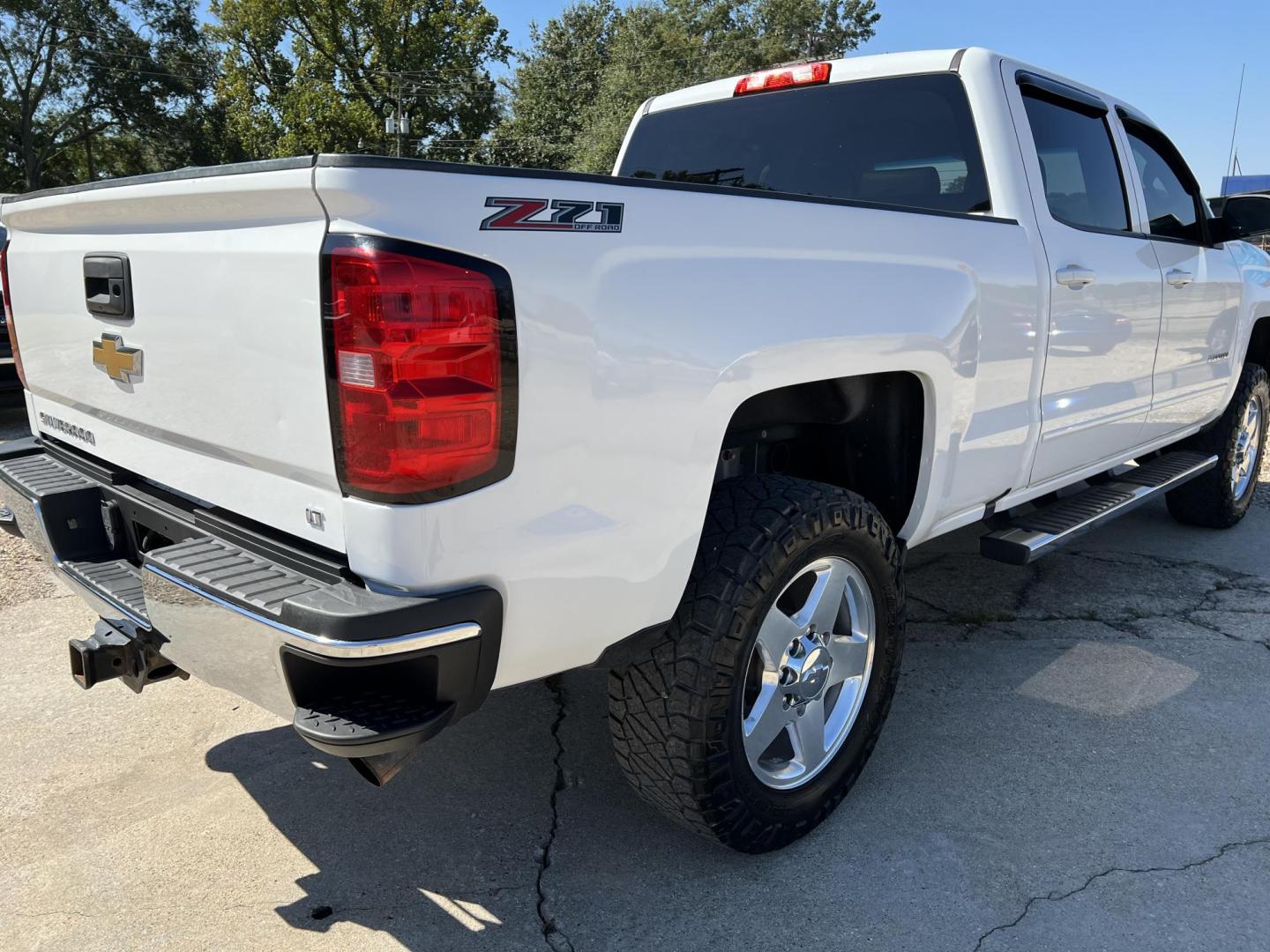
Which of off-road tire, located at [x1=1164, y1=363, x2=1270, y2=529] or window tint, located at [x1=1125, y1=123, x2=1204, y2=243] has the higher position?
window tint, located at [x1=1125, y1=123, x2=1204, y2=243]

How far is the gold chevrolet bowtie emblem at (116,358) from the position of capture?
7.46 ft

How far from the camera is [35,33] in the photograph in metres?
32.1

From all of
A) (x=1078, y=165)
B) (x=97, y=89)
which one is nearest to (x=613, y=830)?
(x=1078, y=165)

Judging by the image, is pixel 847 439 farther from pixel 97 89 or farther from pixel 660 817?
pixel 97 89

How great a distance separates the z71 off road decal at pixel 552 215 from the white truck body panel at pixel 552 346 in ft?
0.06

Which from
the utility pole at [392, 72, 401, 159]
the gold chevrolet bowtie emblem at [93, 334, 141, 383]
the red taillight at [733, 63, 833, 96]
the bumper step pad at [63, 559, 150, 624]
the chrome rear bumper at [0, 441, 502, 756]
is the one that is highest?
the utility pole at [392, 72, 401, 159]

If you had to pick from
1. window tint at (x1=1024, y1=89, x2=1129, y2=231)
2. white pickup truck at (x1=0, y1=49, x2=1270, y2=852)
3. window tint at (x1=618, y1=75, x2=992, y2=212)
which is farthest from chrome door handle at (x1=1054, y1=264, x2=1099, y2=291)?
window tint at (x1=618, y1=75, x2=992, y2=212)

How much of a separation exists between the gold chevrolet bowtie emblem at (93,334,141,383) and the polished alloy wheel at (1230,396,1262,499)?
17.2ft

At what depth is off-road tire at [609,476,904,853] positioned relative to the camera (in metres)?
2.18

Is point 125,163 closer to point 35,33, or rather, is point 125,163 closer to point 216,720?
point 35,33

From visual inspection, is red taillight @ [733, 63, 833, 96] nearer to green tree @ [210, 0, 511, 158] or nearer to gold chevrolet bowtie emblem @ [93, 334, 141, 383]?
gold chevrolet bowtie emblem @ [93, 334, 141, 383]

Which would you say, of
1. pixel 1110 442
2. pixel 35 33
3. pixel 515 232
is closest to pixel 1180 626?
pixel 1110 442

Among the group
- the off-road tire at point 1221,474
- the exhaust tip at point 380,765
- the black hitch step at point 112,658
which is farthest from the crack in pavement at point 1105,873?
the off-road tire at point 1221,474

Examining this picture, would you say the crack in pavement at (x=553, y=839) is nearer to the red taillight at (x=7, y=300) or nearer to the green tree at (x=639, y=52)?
the red taillight at (x=7, y=300)
